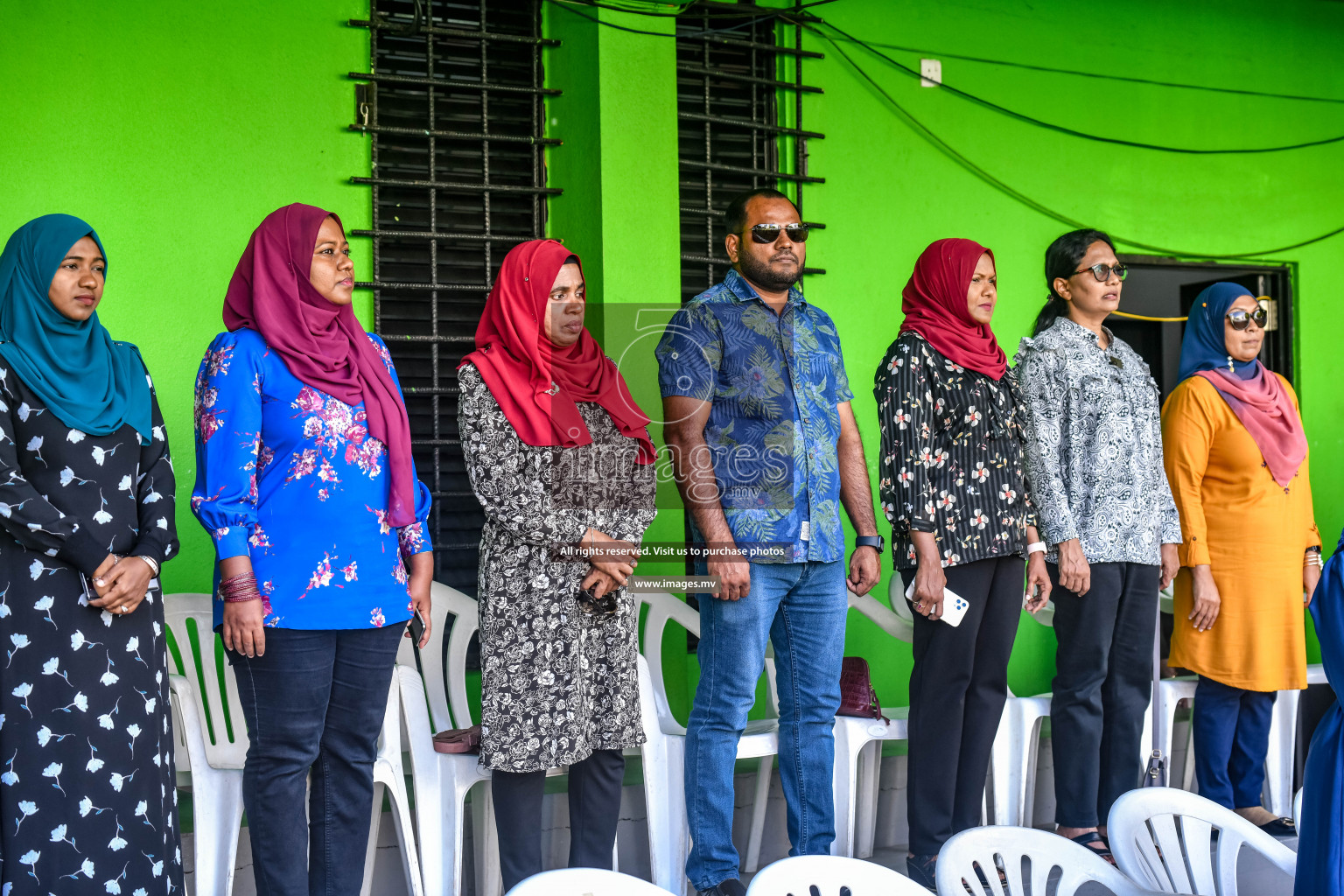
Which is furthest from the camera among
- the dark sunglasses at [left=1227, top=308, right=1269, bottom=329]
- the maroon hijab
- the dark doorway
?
the dark doorway

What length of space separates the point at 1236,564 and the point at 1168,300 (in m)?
1.61

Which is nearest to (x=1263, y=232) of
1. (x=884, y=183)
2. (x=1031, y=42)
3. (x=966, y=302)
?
(x=1031, y=42)

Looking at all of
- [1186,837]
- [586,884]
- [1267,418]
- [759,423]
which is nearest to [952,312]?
[759,423]

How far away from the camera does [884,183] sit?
445cm

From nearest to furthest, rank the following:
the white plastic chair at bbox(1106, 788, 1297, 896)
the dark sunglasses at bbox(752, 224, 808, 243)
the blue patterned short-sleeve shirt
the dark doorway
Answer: the white plastic chair at bbox(1106, 788, 1297, 896)
the blue patterned short-sleeve shirt
the dark sunglasses at bbox(752, 224, 808, 243)
the dark doorway

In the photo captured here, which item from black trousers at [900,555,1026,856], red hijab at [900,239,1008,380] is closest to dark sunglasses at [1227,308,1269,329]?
red hijab at [900,239,1008,380]


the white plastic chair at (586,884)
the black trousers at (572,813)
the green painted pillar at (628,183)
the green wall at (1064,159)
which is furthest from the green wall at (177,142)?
the white plastic chair at (586,884)

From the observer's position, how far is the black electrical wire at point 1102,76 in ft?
14.8

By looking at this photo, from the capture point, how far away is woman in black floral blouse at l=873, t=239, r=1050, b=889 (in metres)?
3.03

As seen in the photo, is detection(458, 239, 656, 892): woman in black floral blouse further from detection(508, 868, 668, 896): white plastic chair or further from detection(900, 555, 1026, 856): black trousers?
detection(508, 868, 668, 896): white plastic chair

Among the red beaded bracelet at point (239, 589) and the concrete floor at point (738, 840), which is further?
the concrete floor at point (738, 840)

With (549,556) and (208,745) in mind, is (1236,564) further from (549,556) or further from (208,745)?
(208,745)

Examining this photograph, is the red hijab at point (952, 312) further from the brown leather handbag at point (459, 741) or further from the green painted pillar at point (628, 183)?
the brown leather handbag at point (459, 741)

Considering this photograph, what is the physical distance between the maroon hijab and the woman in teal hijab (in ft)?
1.05
